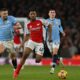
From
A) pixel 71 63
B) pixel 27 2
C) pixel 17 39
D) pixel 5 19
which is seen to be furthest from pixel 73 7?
pixel 5 19

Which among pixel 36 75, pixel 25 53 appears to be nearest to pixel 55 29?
pixel 36 75

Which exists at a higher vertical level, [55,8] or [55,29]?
[55,29]

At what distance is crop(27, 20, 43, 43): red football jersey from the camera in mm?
14227

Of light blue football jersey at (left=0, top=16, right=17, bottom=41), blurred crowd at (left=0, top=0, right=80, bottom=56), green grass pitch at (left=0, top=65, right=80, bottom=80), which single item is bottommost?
green grass pitch at (left=0, top=65, right=80, bottom=80)

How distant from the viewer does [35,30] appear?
14.3 meters

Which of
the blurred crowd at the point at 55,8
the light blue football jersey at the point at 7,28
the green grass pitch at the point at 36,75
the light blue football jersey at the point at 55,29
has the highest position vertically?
the light blue football jersey at the point at 7,28

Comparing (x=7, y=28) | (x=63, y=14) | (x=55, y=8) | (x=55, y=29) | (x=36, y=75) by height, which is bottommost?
(x=36, y=75)

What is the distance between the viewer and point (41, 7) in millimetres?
27938

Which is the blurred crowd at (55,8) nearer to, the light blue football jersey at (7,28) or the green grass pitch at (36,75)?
the green grass pitch at (36,75)

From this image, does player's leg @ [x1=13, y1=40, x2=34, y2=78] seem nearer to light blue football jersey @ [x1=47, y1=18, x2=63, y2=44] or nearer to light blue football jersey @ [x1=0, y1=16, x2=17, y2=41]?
light blue football jersey @ [x1=0, y1=16, x2=17, y2=41]

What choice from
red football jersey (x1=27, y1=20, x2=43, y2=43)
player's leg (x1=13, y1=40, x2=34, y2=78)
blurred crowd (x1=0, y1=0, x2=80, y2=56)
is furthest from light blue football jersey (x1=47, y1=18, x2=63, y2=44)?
blurred crowd (x1=0, y1=0, x2=80, y2=56)

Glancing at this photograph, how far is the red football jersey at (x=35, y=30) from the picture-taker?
14227 millimetres

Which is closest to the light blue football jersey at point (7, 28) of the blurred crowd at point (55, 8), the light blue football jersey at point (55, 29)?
the light blue football jersey at point (55, 29)

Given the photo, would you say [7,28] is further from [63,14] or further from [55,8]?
[55,8]
